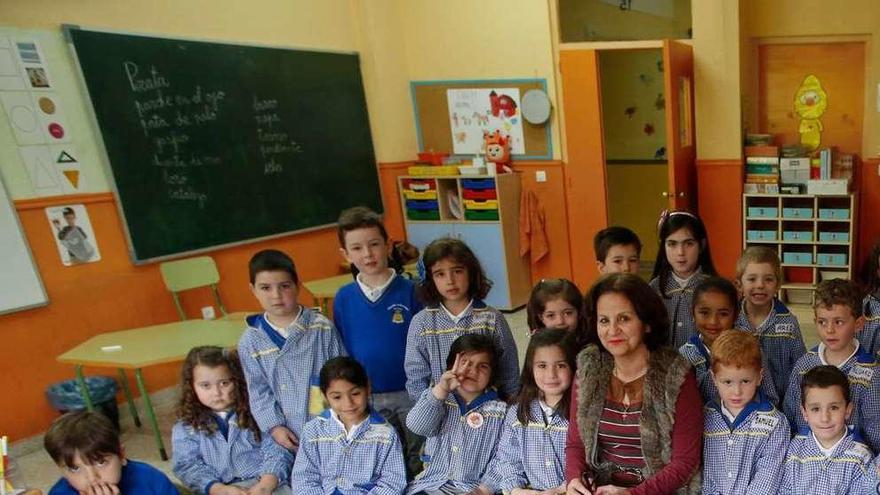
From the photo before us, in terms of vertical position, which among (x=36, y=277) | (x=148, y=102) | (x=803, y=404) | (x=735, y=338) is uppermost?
(x=148, y=102)

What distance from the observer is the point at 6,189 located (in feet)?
10.4

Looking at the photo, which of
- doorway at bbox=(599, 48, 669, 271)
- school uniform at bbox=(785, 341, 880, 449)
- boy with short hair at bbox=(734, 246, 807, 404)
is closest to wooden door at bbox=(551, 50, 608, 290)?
doorway at bbox=(599, 48, 669, 271)

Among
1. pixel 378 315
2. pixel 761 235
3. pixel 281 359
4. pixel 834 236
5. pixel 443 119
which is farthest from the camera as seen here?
pixel 443 119

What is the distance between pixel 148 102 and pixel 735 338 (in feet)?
11.0

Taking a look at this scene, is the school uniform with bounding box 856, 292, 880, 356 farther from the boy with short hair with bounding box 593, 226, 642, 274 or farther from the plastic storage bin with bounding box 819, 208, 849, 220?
the plastic storage bin with bounding box 819, 208, 849, 220

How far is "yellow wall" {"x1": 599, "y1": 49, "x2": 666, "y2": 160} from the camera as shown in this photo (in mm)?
5477

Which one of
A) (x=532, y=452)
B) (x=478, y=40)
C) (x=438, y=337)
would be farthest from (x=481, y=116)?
(x=532, y=452)

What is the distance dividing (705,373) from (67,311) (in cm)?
319

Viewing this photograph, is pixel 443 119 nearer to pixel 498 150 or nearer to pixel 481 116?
pixel 481 116

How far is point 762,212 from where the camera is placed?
4.34m

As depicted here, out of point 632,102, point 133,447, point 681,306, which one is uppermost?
point 632,102

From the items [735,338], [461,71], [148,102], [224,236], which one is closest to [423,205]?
[461,71]

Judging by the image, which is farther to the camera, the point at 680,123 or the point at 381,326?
the point at 680,123

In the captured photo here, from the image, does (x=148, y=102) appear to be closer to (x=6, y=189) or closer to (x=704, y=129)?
(x=6, y=189)
